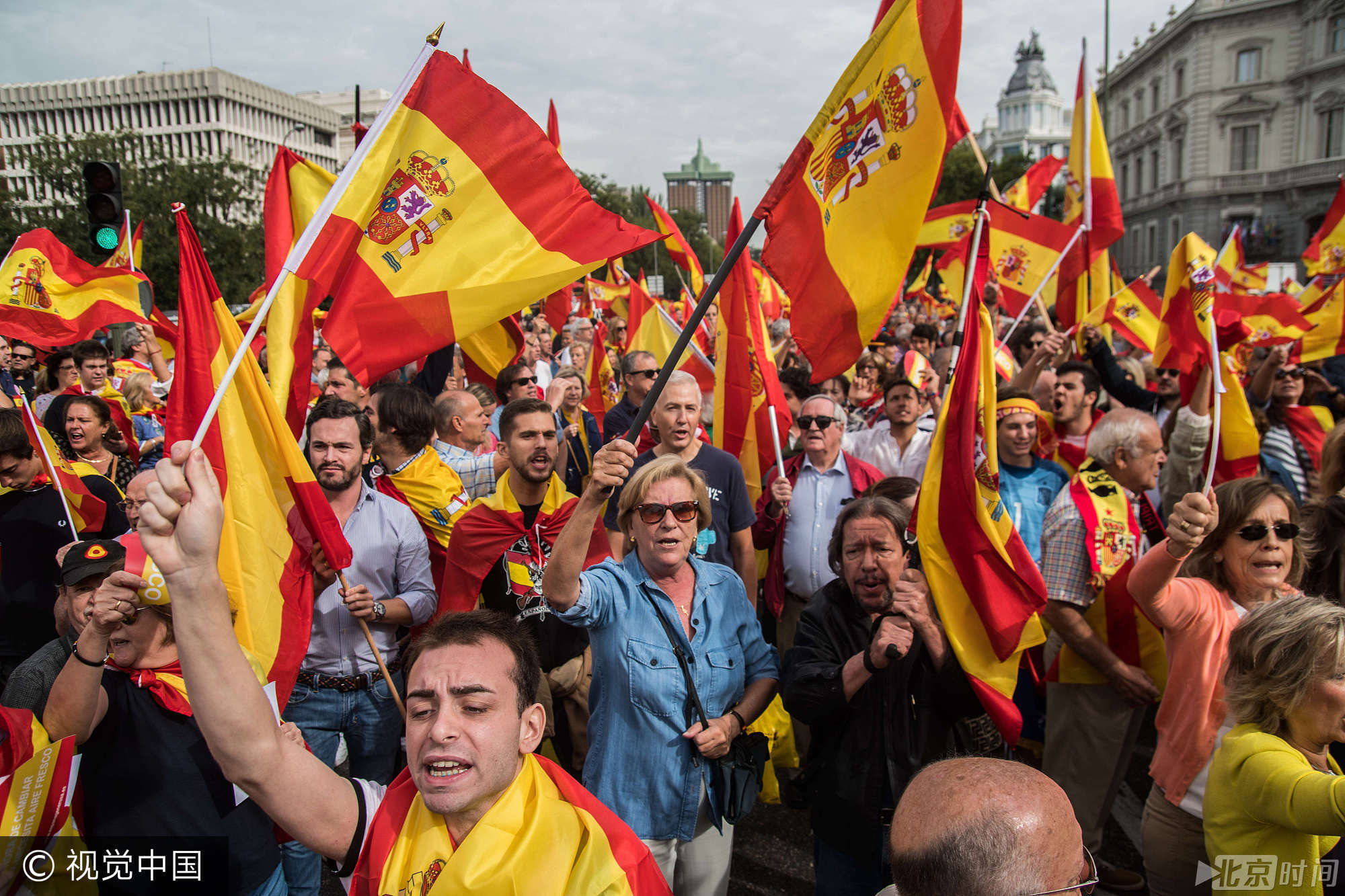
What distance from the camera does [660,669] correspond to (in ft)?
8.84

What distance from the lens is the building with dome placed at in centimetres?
13988

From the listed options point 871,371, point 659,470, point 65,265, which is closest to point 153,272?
point 65,265

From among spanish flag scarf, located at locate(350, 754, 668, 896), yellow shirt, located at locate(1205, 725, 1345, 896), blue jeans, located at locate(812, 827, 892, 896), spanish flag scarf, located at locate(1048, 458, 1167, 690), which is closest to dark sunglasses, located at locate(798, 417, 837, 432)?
spanish flag scarf, located at locate(1048, 458, 1167, 690)

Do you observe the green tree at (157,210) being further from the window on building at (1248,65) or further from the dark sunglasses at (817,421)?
the window on building at (1248,65)

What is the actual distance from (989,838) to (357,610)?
96.0 inches

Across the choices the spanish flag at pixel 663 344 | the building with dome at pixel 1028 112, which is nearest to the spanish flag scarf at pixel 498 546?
the spanish flag at pixel 663 344

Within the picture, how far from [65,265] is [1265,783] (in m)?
7.09

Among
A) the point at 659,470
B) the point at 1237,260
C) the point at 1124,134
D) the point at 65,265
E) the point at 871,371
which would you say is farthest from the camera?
the point at 1124,134

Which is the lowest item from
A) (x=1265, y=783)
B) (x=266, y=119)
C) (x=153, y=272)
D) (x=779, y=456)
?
(x=1265, y=783)

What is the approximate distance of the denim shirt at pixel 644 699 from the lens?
8.72 feet

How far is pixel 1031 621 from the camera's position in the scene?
2.78 metres

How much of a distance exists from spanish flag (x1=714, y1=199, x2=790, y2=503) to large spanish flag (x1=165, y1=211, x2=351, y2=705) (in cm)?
256

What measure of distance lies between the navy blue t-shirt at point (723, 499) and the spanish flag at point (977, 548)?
149cm

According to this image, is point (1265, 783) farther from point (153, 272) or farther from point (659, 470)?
point (153, 272)
